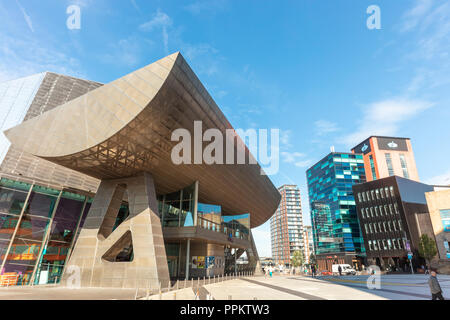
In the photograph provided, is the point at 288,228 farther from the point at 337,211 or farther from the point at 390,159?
the point at 390,159

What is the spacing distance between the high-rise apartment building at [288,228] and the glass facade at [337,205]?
185ft

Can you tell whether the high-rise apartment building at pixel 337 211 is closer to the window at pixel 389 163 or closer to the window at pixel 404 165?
the window at pixel 389 163

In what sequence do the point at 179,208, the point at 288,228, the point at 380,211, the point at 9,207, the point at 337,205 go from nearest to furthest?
1. the point at 9,207
2. the point at 179,208
3. the point at 380,211
4. the point at 337,205
5. the point at 288,228

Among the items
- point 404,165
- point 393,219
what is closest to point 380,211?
point 393,219

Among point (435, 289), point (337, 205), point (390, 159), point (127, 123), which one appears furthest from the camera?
point (337, 205)

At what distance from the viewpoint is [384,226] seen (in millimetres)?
63188

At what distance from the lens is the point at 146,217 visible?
21188 millimetres

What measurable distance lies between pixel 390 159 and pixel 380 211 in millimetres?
37640

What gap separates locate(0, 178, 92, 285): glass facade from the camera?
22297 mm

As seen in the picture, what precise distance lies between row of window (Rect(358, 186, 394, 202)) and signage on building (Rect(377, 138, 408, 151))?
112 feet

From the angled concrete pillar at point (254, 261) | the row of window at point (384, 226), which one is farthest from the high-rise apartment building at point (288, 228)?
the angled concrete pillar at point (254, 261)

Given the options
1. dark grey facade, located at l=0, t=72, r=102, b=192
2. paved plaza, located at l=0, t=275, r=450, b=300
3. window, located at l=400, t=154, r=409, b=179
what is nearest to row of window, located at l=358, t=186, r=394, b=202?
window, located at l=400, t=154, r=409, b=179

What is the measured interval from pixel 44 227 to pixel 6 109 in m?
25.8

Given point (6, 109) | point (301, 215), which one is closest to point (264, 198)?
point (6, 109)
